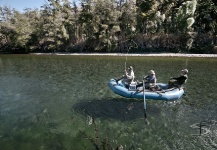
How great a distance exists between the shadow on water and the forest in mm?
29844

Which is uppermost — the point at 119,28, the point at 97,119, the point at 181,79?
the point at 119,28

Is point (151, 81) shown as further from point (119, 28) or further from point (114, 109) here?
point (119, 28)

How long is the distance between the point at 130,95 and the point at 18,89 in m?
9.61

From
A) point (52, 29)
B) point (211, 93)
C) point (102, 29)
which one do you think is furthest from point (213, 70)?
point (52, 29)

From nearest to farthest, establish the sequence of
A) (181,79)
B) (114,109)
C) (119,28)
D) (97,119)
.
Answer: (97,119)
(114,109)
(181,79)
(119,28)

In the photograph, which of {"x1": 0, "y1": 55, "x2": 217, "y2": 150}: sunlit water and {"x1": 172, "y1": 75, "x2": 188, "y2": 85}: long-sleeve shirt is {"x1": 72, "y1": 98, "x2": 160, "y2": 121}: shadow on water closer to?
{"x1": 0, "y1": 55, "x2": 217, "y2": 150}: sunlit water

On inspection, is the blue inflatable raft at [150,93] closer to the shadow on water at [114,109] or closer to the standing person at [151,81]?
the standing person at [151,81]

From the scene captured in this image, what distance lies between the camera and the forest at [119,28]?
4059 cm

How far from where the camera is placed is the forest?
1598 inches

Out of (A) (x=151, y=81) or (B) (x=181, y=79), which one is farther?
(A) (x=151, y=81)

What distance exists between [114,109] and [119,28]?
32.4 metres

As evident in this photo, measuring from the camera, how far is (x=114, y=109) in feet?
41.8

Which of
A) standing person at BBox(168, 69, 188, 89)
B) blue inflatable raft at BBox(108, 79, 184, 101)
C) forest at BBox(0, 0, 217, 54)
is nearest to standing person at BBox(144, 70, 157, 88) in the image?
blue inflatable raft at BBox(108, 79, 184, 101)

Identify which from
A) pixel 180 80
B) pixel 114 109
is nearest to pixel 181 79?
pixel 180 80
